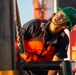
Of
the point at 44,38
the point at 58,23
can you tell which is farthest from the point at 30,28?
the point at 58,23

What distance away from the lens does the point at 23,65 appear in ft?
3.60

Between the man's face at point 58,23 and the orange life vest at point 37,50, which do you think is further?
the orange life vest at point 37,50

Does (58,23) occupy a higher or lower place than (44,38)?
higher

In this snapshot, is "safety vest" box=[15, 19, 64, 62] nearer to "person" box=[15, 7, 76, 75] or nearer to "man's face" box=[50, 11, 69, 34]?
"person" box=[15, 7, 76, 75]

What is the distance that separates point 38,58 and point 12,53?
1843 mm

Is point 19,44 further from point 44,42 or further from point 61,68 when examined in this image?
point 44,42

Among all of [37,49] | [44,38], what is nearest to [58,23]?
[44,38]

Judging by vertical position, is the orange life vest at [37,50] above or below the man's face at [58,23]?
below

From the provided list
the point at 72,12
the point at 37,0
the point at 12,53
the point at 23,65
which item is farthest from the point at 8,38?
the point at 37,0

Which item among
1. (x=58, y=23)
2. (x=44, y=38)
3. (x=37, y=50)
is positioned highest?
(x=58, y=23)

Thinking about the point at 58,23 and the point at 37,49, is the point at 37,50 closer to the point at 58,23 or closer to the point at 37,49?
the point at 37,49

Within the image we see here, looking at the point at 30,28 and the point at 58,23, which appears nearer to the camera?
the point at 58,23

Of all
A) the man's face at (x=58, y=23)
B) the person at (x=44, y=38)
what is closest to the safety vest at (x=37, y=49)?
the person at (x=44, y=38)

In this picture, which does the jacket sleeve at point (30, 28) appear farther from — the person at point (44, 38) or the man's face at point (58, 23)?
the man's face at point (58, 23)
